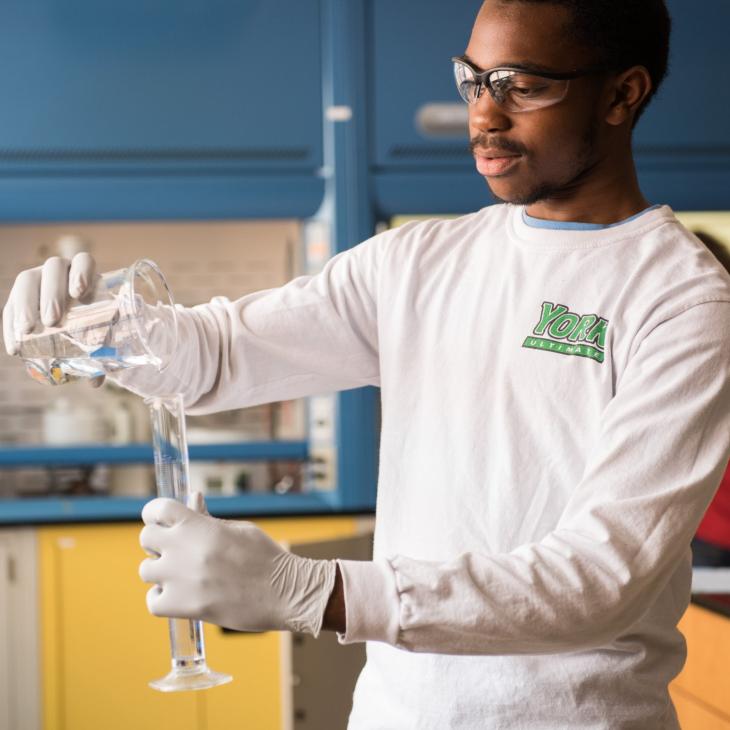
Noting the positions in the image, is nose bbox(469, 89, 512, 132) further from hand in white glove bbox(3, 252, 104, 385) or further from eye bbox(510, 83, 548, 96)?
hand in white glove bbox(3, 252, 104, 385)

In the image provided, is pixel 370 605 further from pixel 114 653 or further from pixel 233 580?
pixel 114 653

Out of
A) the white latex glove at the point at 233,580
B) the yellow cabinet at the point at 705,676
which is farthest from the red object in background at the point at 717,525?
the white latex glove at the point at 233,580

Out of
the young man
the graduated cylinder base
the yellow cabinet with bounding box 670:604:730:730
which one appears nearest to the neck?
the young man

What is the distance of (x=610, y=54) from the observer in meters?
1.36

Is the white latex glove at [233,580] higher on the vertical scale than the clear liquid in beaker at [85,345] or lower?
lower

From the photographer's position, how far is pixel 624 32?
137 cm

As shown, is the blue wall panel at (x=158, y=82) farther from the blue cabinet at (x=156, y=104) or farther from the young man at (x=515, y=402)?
the young man at (x=515, y=402)

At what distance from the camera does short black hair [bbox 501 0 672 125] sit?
133cm

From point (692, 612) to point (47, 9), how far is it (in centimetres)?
225

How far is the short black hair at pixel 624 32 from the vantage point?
133 centimetres

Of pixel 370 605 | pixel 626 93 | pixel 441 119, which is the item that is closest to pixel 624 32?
pixel 626 93

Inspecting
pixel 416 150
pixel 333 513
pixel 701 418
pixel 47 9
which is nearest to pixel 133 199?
pixel 47 9

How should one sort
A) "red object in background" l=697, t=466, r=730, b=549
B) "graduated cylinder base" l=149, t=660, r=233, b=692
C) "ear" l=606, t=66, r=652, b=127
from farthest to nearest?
1. "red object in background" l=697, t=466, r=730, b=549
2. "ear" l=606, t=66, r=652, b=127
3. "graduated cylinder base" l=149, t=660, r=233, b=692

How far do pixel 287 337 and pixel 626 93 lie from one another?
0.51 meters
